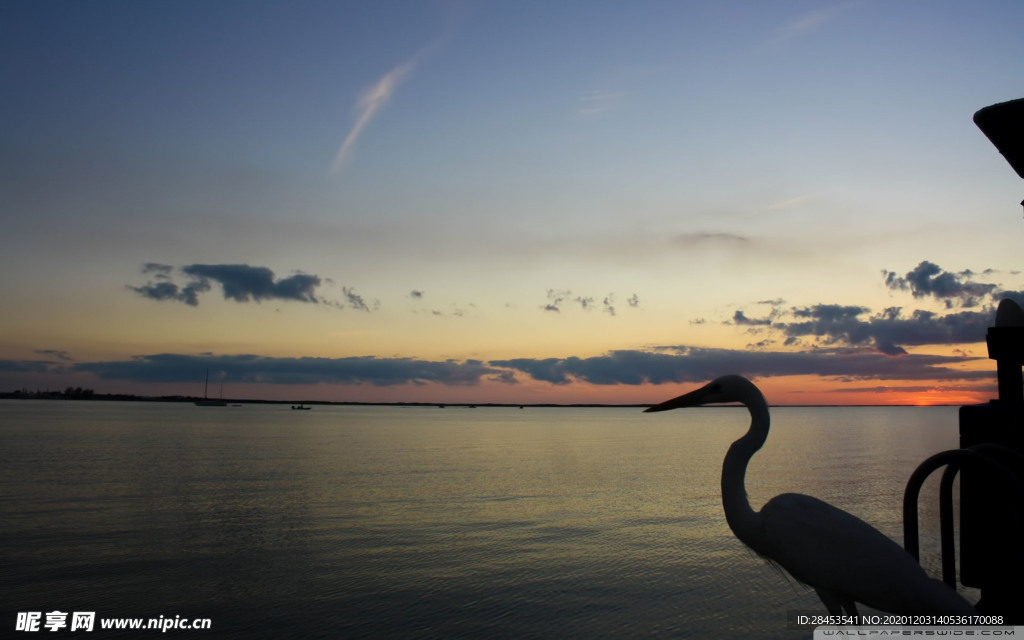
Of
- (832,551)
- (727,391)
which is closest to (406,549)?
(727,391)

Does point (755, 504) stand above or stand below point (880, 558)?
below

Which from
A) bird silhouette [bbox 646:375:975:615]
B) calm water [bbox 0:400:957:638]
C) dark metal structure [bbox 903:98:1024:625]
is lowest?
calm water [bbox 0:400:957:638]

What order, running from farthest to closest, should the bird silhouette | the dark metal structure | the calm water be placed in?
the calm water → the bird silhouette → the dark metal structure

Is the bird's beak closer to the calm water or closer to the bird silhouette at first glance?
the bird silhouette

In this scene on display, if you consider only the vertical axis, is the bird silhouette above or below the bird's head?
below

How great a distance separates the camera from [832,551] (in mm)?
4789

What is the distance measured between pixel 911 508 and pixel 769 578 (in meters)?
11.1

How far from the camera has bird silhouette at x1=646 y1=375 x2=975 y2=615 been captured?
4.52m

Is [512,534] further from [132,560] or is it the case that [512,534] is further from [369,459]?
[369,459]

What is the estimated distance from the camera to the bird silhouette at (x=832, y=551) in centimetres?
452

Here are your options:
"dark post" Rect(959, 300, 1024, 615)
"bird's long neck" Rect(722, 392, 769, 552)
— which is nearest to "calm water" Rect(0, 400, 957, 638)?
"bird's long neck" Rect(722, 392, 769, 552)

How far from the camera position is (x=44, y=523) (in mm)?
18453

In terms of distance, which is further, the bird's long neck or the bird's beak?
the bird's beak

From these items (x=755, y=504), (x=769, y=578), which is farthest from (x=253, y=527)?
(x=755, y=504)
